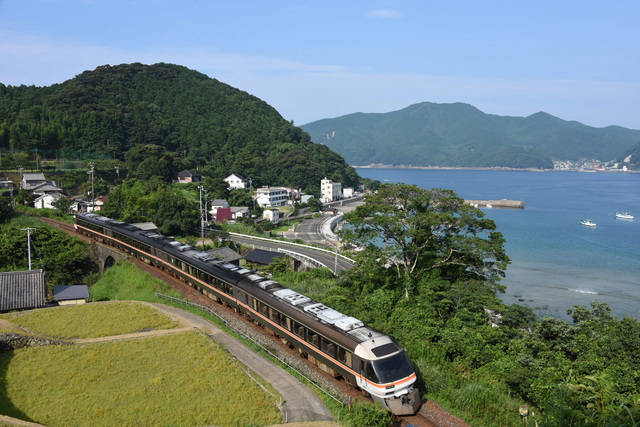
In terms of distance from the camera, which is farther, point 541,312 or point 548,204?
point 548,204

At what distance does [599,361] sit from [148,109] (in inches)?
4704

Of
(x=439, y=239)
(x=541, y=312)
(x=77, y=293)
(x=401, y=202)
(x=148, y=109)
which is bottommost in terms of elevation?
(x=541, y=312)

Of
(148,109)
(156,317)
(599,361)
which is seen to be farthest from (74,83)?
(599,361)

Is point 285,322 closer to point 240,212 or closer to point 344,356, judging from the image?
point 344,356

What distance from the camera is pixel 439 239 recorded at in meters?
24.0

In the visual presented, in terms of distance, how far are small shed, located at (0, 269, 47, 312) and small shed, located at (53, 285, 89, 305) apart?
2.34 m

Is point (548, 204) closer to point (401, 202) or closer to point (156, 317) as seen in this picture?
point (401, 202)

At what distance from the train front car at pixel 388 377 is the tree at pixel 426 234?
9.71 m

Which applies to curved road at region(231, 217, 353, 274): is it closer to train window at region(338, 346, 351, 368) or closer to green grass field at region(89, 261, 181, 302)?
green grass field at region(89, 261, 181, 302)

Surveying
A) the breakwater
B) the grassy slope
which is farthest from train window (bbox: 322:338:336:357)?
the breakwater

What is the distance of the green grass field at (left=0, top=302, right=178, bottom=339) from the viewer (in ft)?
62.3

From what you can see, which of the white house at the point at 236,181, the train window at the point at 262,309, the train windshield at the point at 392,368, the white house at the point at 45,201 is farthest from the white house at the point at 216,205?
→ the train windshield at the point at 392,368

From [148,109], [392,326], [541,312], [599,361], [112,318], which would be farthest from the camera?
[148,109]

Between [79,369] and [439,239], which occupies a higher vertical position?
[439,239]
